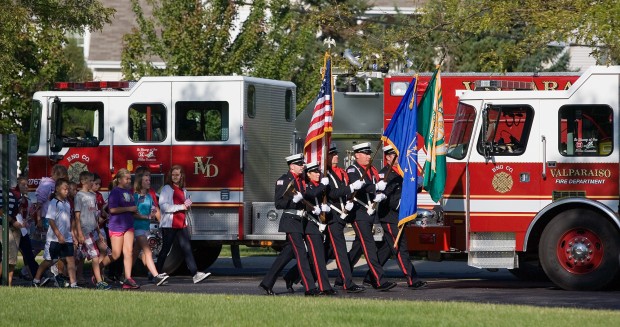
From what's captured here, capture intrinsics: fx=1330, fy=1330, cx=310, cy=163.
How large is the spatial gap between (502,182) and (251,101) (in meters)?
4.61

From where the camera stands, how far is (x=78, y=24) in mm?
23594

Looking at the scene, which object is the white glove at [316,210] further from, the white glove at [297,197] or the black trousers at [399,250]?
the black trousers at [399,250]

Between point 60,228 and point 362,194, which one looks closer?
point 362,194

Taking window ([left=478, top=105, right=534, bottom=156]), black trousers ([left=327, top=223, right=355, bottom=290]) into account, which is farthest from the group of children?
window ([left=478, top=105, right=534, bottom=156])

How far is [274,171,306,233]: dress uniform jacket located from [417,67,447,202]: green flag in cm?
199

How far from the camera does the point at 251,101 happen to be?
1983cm

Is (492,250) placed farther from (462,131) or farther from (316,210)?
(316,210)

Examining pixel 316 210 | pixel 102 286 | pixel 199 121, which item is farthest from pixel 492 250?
pixel 199 121

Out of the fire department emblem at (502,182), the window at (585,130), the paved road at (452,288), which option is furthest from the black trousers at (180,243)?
the window at (585,130)

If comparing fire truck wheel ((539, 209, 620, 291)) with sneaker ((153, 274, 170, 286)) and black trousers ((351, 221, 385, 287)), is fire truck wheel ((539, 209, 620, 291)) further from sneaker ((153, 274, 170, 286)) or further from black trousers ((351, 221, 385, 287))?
sneaker ((153, 274, 170, 286))

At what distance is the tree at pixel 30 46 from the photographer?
72.9 ft

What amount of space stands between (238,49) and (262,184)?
10938 millimetres

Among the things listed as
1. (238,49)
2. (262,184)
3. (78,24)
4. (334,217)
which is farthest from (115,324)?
(238,49)

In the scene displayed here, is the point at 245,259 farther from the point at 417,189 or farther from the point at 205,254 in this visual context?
the point at 417,189
